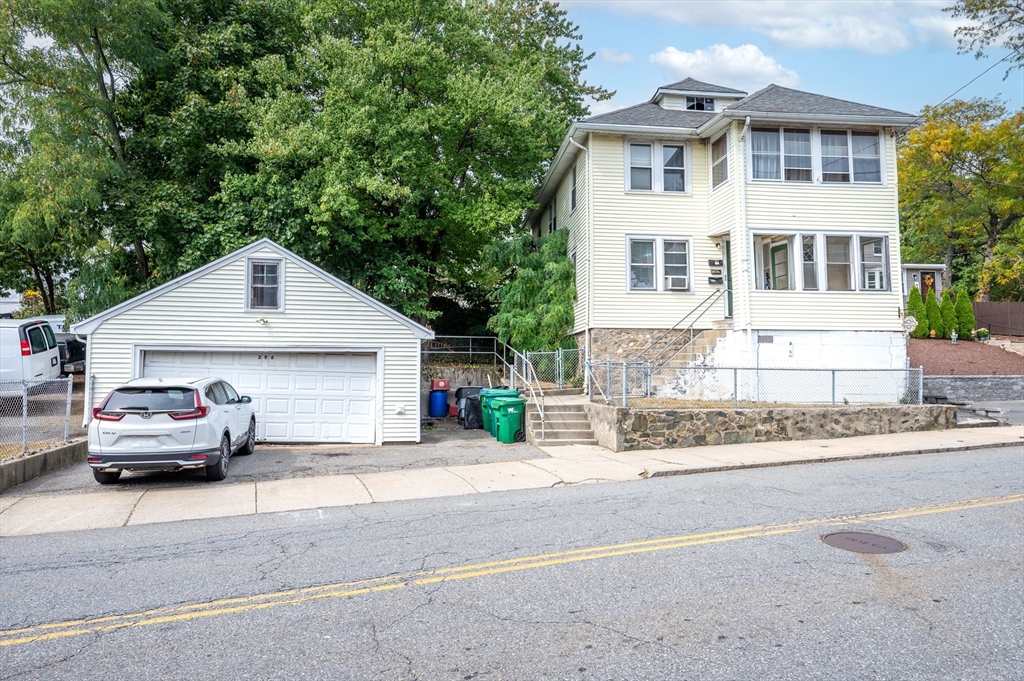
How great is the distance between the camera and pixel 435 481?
11.5 metres

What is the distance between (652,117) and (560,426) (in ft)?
35.1

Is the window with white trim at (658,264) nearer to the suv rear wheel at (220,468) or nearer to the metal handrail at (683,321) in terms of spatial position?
the metal handrail at (683,321)

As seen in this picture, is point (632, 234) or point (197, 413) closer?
point (197, 413)

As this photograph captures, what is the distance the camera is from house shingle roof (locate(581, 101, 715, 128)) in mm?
20500

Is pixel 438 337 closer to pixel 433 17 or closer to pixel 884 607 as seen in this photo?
pixel 433 17

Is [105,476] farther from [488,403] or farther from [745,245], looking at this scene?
[745,245]

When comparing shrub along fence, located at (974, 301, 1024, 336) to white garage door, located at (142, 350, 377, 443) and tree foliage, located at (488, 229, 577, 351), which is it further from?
white garage door, located at (142, 350, 377, 443)

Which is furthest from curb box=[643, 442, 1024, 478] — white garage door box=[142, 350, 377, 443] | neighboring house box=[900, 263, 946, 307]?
neighboring house box=[900, 263, 946, 307]

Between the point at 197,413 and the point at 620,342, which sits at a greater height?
the point at 620,342

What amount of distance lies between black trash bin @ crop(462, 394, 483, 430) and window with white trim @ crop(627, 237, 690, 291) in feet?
18.3

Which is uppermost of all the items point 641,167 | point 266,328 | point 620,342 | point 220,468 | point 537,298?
point 641,167

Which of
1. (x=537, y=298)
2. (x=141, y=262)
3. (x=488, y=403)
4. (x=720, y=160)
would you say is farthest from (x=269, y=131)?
(x=720, y=160)

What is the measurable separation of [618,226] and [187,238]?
13860 millimetres

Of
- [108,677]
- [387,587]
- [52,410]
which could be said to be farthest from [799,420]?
[52,410]
